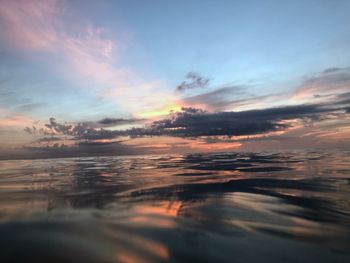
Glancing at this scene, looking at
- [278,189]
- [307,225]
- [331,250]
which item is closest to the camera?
[331,250]

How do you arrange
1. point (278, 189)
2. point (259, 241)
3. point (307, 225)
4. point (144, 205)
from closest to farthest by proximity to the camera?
point (259, 241) → point (307, 225) → point (144, 205) → point (278, 189)

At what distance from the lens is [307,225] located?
1018 centimetres

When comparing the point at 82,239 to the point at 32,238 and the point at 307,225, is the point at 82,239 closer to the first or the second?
the point at 32,238

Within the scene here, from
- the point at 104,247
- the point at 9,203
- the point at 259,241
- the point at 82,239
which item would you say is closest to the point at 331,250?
the point at 259,241

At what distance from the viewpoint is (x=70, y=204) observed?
568 inches

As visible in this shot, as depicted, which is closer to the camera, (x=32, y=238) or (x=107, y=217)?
(x=32, y=238)

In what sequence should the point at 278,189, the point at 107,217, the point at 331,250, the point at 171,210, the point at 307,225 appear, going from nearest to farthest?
1. the point at 331,250
2. the point at 307,225
3. the point at 107,217
4. the point at 171,210
5. the point at 278,189

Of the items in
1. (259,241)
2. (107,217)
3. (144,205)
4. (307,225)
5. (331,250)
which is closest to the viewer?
(331,250)

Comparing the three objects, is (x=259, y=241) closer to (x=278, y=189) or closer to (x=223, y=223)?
(x=223, y=223)

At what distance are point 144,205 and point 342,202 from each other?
931 centimetres

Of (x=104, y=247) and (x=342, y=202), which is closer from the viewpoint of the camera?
(x=104, y=247)

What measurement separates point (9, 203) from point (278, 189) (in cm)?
1525

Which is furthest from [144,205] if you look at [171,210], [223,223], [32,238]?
[32,238]

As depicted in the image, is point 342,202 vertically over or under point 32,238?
under
